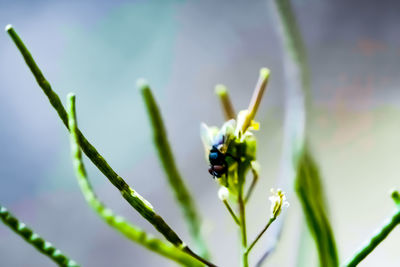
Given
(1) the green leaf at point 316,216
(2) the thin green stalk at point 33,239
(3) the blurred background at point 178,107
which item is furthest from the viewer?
(3) the blurred background at point 178,107

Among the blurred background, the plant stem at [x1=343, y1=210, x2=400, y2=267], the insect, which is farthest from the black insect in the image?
the blurred background

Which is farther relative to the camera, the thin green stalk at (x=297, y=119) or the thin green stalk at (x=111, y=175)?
the thin green stalk at (x=297, y=119)

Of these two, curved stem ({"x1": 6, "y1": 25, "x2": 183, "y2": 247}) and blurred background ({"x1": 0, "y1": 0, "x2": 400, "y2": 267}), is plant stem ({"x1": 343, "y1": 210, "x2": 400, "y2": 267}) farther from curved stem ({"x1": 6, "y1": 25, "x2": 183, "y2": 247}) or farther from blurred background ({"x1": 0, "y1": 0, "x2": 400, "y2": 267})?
blurred background ({"x1": 0, "y1": 0, "x2": 400, "y2": 267})

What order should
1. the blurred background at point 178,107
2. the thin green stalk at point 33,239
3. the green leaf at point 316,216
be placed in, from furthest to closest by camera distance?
1. the blurred background at point 178,107
2. the green leaf at point 316,216
3. the thin green stalk at point 33,239

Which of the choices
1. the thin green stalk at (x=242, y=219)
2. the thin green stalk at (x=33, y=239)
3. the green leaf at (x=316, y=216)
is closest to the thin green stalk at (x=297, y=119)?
the green leaf at (x=316, y=216)

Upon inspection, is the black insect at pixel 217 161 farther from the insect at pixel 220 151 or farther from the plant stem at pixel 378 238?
the plant stem at pixel 378 238

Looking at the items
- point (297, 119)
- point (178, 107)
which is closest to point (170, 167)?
point (297, 119)

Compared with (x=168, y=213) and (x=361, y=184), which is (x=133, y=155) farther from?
(x=361, y=184)
